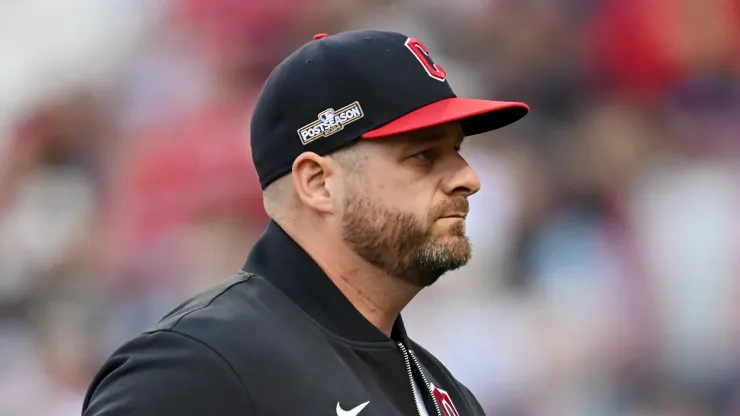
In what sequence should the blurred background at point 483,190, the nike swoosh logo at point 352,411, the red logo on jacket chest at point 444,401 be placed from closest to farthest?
the nike swoosh logo at point 352,411 → the red logo on jacket chest at point 444,401 → the blurred background at point 483,190

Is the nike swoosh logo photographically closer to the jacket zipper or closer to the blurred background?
the jacket zipper

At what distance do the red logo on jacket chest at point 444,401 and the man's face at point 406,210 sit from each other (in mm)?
164

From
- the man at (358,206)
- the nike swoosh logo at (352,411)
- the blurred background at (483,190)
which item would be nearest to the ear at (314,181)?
the man at (358,206)

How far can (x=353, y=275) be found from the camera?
4.46 ft

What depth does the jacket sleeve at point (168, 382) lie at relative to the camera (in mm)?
1051

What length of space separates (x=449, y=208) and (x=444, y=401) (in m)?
0.29

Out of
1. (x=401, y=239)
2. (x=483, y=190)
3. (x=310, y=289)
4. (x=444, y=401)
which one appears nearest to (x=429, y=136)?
(x=401, y=239)

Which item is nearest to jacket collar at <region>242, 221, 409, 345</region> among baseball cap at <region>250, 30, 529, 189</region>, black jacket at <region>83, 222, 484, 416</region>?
black jacket at <region>83, 222, 484, 416</region>

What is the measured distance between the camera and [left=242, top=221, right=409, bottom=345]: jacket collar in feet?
4.25

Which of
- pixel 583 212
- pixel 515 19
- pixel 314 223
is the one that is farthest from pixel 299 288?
pixel 515 19

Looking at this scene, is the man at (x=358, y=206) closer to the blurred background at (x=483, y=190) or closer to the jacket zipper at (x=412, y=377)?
the jacket zipper at (x=412, y=377)

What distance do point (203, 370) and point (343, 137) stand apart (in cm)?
40

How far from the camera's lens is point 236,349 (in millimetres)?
1130

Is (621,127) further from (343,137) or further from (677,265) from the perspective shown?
(343,137)
